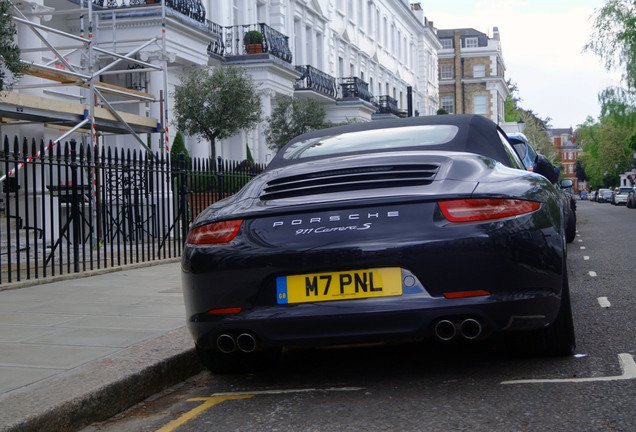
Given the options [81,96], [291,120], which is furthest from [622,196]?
[81,96]

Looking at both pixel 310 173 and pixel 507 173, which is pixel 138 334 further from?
pixel 507 173

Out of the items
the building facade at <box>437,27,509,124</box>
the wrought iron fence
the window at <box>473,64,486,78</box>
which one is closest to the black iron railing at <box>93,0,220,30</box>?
the wrought iron fence

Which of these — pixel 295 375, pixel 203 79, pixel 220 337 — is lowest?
pixel 295 375

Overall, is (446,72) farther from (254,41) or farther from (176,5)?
(176,5)

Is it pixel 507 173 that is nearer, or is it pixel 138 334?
pixel 507 173

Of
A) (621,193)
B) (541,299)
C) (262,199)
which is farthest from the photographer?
(621,193)

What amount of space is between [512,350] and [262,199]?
166cm

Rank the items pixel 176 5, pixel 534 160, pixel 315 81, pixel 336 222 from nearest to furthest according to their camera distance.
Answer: pixel 336 222
pixel 534 160
pixel 176 5
pixel 315 81

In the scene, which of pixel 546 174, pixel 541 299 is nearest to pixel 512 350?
pixel 541 299

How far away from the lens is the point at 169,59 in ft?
64.0

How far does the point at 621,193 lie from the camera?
6731cm

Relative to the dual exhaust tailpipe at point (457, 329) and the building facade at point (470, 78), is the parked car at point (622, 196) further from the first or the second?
the dual exhaust tailpipe at point (457, 329)

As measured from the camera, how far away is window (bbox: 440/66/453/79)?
321 ft

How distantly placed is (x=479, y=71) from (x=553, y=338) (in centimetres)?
9568
